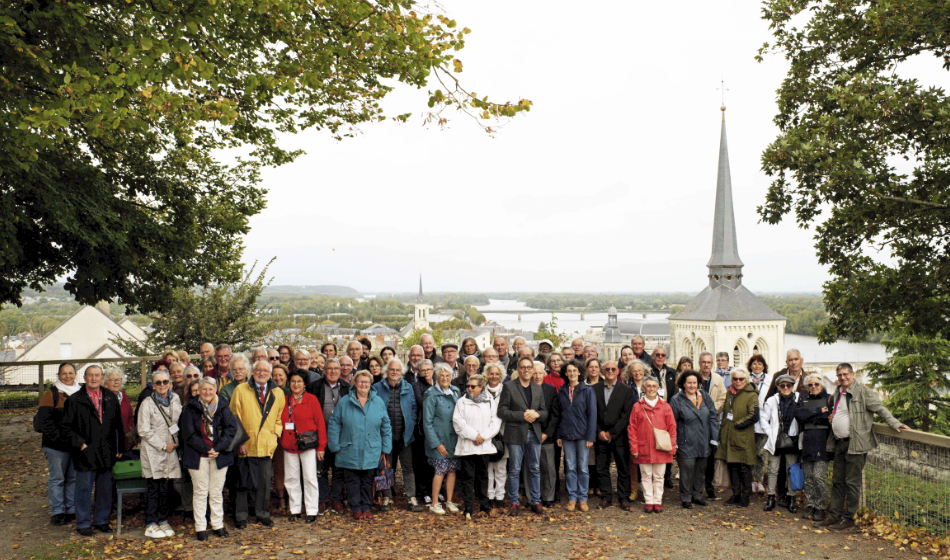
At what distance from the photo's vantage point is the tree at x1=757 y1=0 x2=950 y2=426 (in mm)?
8070

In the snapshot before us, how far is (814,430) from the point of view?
6.43 meters

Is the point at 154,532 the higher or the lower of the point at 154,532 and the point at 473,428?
the lower

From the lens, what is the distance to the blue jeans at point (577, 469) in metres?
6.80

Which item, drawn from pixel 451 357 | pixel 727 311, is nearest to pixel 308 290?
pixel 727 311

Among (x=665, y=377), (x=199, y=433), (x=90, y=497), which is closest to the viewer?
(x=199, y=433)

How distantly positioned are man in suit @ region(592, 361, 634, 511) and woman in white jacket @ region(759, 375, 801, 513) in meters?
1.48

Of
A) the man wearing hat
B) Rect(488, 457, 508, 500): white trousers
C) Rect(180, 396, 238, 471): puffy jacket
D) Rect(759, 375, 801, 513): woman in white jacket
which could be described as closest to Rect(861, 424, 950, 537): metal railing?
Rect(759, 375, 801, 513): woman in white jacket

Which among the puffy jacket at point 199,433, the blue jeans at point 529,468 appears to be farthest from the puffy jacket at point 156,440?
the blue jeans at point 529,468

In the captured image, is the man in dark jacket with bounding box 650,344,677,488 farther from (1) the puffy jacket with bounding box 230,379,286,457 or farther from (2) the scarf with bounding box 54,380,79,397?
(2) the scarf with bounding box 54,380,79,397

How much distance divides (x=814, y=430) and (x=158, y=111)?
743 cm

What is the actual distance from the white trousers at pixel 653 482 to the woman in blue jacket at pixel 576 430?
2.12 feet

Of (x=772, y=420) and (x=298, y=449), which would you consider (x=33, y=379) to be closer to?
(x=298, y=449)

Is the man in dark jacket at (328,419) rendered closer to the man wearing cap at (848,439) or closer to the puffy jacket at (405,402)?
the puffy jacket at (405,402)

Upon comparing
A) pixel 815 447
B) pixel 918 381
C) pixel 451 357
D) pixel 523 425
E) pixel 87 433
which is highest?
pixel 451 357
